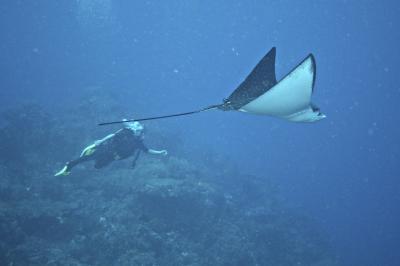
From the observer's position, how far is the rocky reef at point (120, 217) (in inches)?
366

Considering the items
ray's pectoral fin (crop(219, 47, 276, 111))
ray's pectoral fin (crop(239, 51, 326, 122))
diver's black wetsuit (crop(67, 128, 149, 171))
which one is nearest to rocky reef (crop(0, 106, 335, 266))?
diver's black wetsuit (crop(67, 128, 149, 171))

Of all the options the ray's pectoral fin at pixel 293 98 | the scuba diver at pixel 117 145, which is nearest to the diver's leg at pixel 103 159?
the scuba diver at pixel 117 145

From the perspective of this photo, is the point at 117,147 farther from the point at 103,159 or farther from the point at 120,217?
the point at 120,217

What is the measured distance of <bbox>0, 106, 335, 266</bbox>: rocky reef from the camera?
9289 millimetres

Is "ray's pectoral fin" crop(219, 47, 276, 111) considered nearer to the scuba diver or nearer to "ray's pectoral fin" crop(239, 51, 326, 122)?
"ray's pectoral fin" crop(239, 51, 326, 122)

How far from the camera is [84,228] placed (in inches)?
407

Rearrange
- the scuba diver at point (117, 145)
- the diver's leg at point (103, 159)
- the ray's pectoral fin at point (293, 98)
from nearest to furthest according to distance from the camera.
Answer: the ray's pectoral fin at point (293, 98) < the scuba diver at point (117, 145) < the diver's leg at point (103, 159)

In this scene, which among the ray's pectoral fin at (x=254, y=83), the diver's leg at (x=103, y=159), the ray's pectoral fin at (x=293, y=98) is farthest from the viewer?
the diver's leg at (x=103, y=159)

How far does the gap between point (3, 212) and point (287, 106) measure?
27.5 feet

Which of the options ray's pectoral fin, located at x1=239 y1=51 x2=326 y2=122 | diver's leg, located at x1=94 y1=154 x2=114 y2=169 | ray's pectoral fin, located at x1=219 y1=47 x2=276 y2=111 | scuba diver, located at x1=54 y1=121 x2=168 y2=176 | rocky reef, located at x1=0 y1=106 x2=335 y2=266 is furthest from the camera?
rocky reef, located at x1=0 y1=106 x2=335 y2=266

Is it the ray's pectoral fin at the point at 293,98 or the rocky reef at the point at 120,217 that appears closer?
the ray's pectoral fin at the point at 293,98

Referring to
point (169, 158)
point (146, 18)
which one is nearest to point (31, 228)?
point (169, 158)

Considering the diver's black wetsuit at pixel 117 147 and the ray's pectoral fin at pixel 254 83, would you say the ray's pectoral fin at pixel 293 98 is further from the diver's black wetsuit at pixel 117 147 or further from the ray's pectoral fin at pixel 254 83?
the diver's black wetsuit at pixel 117 147

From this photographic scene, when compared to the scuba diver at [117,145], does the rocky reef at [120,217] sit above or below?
below
